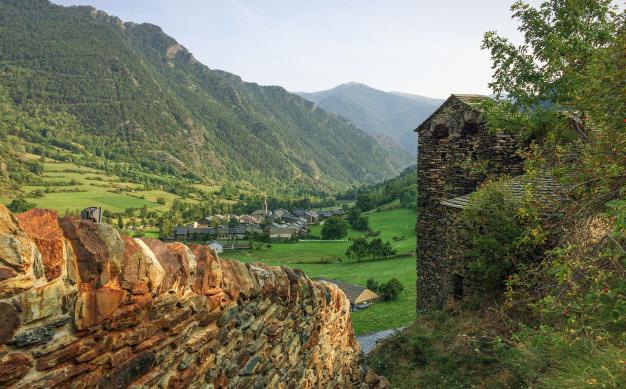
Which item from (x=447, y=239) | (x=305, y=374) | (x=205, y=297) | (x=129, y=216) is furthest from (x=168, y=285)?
(x=129, y=216)

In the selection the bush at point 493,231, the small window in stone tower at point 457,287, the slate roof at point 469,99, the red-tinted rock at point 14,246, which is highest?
the slate roof at point 469,99

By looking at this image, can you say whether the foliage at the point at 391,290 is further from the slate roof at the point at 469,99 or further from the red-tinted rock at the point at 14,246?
the red-tinted rock at the point at 14,246

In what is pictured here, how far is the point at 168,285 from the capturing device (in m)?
2.98

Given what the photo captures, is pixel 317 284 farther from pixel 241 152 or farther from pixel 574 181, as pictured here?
pixel 241 152

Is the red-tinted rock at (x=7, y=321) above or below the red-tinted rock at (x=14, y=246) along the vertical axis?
below

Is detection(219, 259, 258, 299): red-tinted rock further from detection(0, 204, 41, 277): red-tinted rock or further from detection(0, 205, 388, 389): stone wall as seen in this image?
detection(0, 204, 41, 277): red-tinted rock

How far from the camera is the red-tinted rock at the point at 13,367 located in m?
1.96

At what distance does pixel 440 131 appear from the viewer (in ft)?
48.7

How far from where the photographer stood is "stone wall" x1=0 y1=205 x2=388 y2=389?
6.72ft

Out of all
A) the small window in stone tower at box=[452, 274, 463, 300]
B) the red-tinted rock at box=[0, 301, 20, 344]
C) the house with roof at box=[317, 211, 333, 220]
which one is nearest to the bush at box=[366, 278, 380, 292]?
the small window in stone tower at box=[452, 274, 463, 300]

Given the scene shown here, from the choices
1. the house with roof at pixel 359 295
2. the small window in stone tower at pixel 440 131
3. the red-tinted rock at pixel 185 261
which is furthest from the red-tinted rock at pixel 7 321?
the house with roof at pixel 359 295

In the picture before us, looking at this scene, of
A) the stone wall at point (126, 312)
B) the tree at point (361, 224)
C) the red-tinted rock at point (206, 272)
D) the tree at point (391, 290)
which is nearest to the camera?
the stone wall at point (126, 312)

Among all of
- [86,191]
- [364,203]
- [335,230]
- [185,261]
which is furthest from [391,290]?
[86,191]

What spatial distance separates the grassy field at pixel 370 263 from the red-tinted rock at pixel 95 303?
2840 cm
